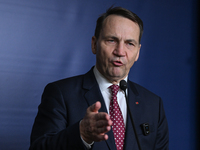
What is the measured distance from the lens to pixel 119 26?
1.75 metres

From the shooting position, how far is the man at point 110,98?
1555 millimetres

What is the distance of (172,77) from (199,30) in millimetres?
633

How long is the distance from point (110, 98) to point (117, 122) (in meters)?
0.17

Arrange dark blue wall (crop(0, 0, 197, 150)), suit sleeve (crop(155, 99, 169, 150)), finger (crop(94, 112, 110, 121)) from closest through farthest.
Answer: finger (crop(94, 112, 110, 121)), suit sleeve (crop(155, 99, 169, 150)), dark blue wall (crop(0, 0, 197, 150))

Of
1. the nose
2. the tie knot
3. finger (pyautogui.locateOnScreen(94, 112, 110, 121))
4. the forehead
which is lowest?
finger (pyautogui.locateOnScreen(94, 112, 110, 121))

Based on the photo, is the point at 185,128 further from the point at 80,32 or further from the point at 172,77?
the point at 80,32

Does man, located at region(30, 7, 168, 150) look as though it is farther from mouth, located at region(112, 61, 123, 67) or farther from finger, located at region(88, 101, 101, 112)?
finger, located at region(88, 101, 101, 112)

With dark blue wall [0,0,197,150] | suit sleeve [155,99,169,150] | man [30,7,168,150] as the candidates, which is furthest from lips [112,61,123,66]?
dark blue wall [0,0,197,150]

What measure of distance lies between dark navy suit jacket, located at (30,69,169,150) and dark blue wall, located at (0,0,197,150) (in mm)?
621

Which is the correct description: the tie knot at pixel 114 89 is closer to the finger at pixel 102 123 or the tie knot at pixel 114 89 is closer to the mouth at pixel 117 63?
the mouth at pixel 117 63

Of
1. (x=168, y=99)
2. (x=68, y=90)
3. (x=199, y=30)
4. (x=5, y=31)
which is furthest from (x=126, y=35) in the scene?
(x=199, y=30)

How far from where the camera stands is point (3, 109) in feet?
7.15

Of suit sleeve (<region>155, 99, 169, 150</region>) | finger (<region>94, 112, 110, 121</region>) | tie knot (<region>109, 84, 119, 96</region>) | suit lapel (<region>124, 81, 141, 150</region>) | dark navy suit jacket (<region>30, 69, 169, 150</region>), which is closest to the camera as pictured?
finger (<region>94, 112, 110, 121</region>)

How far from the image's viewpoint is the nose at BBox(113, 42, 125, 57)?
5.59 ft
